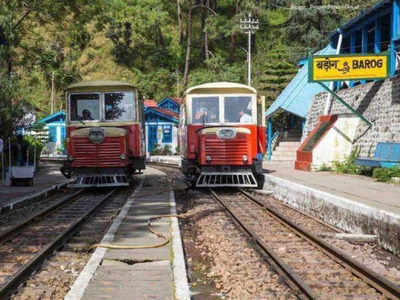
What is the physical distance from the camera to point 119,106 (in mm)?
17391

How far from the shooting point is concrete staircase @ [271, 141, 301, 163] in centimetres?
3495

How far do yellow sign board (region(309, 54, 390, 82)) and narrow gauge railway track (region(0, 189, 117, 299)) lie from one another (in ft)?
33.6

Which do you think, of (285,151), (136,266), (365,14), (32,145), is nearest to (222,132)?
(136,266)

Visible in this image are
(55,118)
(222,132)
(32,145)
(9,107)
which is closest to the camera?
(222,132)

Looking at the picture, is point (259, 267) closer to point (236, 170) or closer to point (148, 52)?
point (236, 170)

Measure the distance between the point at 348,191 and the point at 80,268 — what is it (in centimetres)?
806

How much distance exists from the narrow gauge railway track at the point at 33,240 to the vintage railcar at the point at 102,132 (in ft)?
8.53

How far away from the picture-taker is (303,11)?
57312 mm

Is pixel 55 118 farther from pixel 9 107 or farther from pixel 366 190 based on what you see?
pixel 366 190

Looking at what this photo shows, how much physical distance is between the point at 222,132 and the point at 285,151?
2034cm

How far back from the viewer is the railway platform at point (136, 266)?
5699mm

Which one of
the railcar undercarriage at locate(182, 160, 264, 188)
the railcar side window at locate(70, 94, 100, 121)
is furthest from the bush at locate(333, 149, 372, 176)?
the railcar side window at locate(70, 94, 100, 121)

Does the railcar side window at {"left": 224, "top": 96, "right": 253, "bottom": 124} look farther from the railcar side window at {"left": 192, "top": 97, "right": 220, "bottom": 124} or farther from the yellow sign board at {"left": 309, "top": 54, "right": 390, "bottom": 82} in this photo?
the yellow sign board at {"left": 309, "top": 54, "right": 390, "bottom": 82}

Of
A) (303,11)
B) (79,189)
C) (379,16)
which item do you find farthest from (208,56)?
(79,189)
